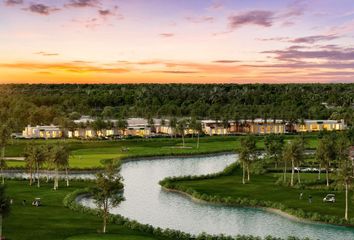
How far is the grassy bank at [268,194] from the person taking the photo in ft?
240

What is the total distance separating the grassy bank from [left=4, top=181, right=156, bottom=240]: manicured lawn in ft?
73.5

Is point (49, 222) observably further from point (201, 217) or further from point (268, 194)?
point (268, 194)

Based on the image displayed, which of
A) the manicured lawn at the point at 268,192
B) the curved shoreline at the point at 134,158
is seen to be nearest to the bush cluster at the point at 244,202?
the manicured lawn at the point at 268,192

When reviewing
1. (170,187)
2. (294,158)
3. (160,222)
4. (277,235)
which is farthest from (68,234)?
(294,158)

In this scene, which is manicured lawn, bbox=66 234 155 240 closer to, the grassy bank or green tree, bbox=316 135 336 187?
the grassy bank

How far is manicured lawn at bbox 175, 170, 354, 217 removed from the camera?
3012 inches

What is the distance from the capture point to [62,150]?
3743 inches

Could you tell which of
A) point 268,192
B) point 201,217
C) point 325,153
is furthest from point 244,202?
point 325,153

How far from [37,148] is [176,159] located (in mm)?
50315

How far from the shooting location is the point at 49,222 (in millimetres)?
65688

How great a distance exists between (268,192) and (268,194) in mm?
1840

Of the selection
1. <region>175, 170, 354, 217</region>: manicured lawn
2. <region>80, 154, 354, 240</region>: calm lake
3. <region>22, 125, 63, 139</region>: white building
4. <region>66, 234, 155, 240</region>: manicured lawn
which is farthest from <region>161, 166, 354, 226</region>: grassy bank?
<region>22, 125, 63, 139</region>: white building

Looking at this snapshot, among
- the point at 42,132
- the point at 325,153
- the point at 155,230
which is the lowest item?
the point at 155,230

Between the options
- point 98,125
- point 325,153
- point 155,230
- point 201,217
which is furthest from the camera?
point 98,125
